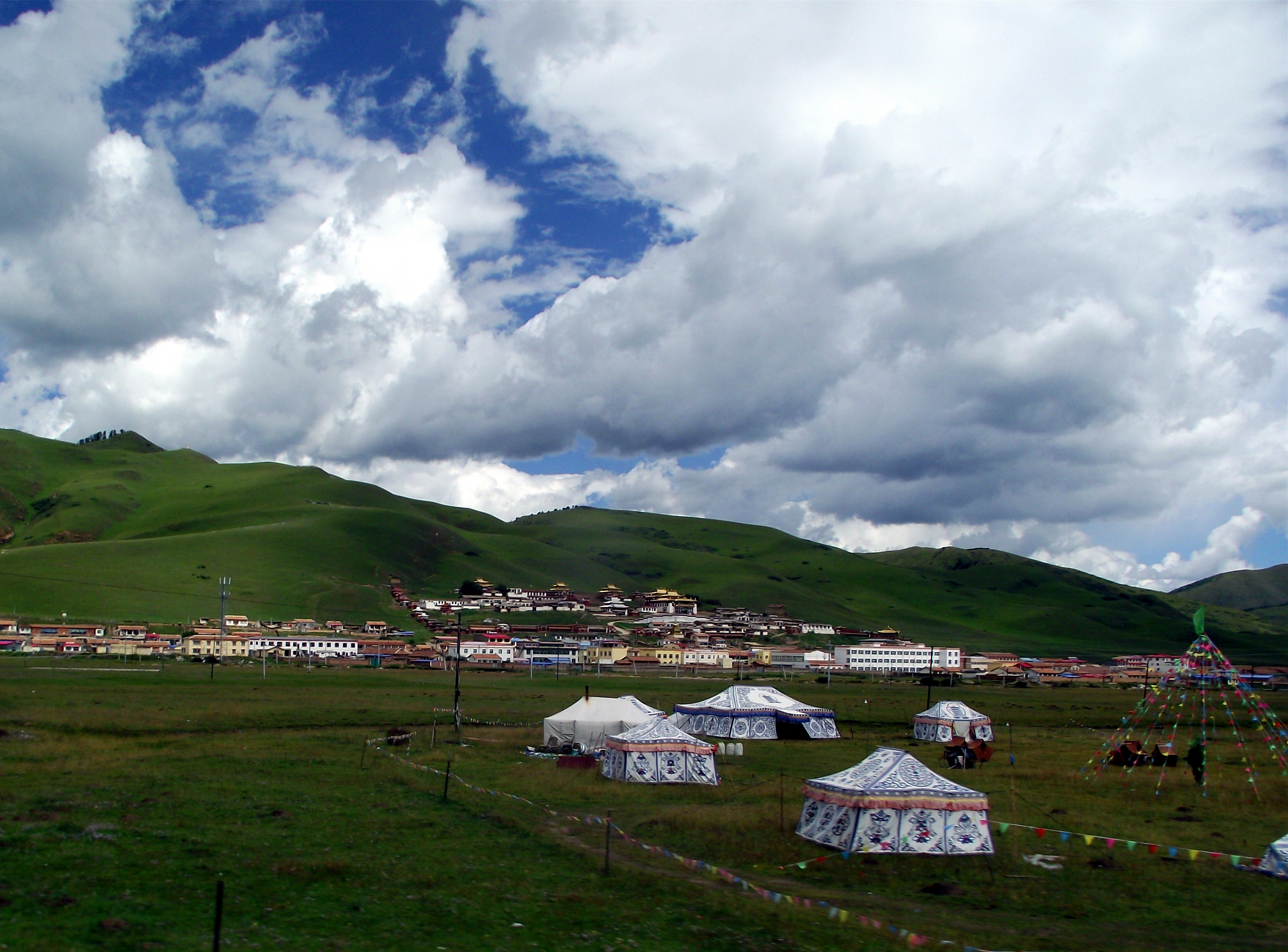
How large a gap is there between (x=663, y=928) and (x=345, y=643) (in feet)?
386

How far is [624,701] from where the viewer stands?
41.6 metres

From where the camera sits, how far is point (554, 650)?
132625 mm

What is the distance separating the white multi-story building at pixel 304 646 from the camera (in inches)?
4552

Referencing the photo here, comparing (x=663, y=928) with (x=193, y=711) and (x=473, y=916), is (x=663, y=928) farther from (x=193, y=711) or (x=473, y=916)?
(x=193, y=711)

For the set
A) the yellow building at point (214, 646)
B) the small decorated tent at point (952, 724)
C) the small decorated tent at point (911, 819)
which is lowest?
the yellow building at point (214, 646)

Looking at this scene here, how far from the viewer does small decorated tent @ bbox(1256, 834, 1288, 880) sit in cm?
1931

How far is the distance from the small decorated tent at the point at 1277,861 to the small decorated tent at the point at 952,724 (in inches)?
1112

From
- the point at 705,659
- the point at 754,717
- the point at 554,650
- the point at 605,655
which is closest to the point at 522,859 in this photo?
the point at 754,717

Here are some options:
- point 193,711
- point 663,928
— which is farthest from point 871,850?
point 193,711

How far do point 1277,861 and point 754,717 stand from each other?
30.2 m

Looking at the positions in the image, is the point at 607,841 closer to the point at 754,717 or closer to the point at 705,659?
the point at 754,717

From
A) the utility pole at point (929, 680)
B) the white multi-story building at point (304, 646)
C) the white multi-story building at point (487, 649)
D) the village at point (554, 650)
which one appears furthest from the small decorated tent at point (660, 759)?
the white multi-story building at point (487, 649)

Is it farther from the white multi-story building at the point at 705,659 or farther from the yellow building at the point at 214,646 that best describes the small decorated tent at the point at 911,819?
the white multi-story building at the point at 705,659

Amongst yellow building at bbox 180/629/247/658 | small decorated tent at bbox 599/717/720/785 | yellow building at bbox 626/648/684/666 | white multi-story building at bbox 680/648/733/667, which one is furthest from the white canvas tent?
white multi-story building at bbox 680/648/733/667
